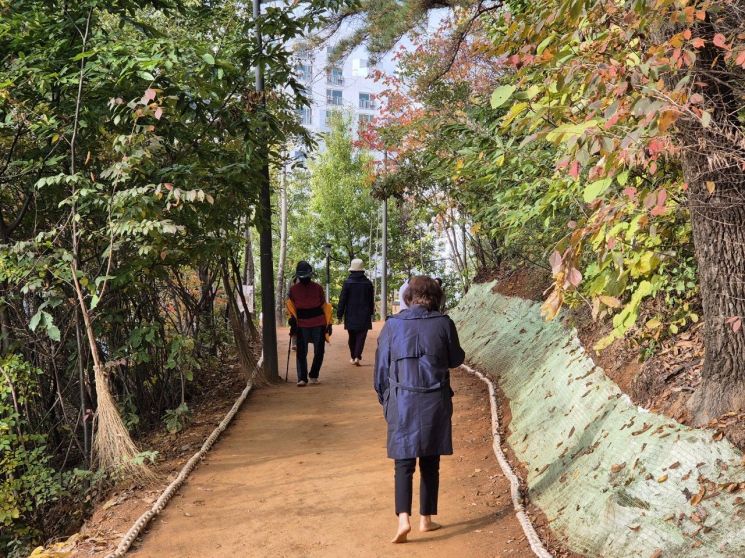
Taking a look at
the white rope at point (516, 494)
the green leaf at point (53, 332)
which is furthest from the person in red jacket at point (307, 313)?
the green leaf at point (53, 332)

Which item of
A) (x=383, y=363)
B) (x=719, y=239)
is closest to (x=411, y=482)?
(x=383, y=363)

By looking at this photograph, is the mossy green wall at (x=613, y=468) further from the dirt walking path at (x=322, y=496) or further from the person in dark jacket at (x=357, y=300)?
the person in dark jacket at (x=357, y=300)

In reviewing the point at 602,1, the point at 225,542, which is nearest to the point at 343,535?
the point at 225,542

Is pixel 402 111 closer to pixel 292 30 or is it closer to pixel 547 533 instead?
pixel 292 30

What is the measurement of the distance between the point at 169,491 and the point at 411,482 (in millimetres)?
2250

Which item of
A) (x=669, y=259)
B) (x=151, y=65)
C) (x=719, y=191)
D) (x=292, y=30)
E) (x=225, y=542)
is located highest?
(x=292, y=30)

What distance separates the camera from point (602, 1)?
138 inches

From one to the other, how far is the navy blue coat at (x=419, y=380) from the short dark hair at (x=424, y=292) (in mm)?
47

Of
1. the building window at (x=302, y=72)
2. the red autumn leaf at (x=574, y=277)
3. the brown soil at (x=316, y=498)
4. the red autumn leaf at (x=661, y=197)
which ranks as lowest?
the brown soil at (x=316, y=498)

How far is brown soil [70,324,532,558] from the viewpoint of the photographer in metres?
4.93

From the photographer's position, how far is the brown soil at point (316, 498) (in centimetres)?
493

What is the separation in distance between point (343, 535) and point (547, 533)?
1.39 meters

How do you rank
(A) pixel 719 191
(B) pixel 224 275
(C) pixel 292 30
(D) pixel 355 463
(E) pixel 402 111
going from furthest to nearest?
(E) pixel 402 111, (B) pixel 224 275, (C) pixel 292 30, (D) pixel 355 463, (A) pixel 719 191

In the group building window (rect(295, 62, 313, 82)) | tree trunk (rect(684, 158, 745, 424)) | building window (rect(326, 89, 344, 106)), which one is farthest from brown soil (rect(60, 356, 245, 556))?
building window (rect(326, 89, 344, 106))
